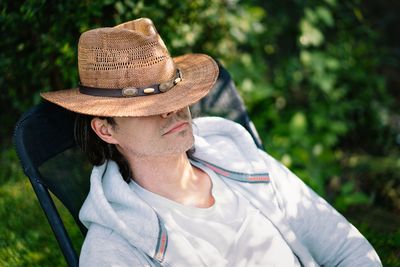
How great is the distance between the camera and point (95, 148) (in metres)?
2.46

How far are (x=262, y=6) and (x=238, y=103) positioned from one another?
2.52 metres

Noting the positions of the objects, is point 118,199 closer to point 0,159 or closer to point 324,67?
point 0,159

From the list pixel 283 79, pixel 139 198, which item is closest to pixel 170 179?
pixel 139 198

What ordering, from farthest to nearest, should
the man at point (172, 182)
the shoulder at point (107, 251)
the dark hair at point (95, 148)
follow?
the dark hair at point (95, 148), the man at point (172, 182), the shoulder at point (107, 251)

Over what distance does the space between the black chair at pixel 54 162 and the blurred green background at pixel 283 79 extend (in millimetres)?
770

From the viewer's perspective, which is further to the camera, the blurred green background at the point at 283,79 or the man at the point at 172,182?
the blurred green background at the point at 283,79

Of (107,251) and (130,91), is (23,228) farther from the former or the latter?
(130,91)

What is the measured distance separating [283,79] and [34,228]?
8.50 ft

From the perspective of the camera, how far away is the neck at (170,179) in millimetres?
2363

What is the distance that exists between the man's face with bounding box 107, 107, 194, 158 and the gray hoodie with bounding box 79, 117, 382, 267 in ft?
0.57

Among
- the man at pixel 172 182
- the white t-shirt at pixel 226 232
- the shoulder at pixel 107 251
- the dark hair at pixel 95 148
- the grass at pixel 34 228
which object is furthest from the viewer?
the grass at pixel 34 228

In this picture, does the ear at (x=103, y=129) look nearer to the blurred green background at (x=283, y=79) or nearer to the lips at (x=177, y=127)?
the lips at (x=177, y=127)

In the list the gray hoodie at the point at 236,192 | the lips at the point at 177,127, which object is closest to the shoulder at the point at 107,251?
the gray hoodie at the point at 236,192

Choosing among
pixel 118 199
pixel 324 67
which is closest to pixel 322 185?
pixel 324 67
